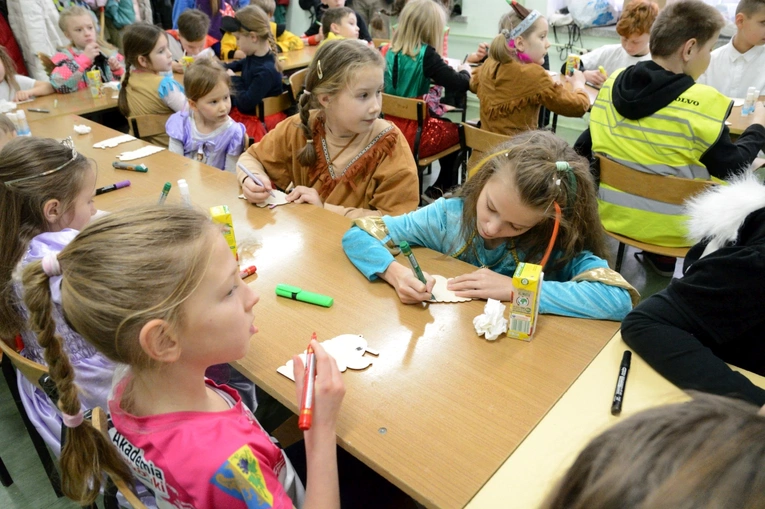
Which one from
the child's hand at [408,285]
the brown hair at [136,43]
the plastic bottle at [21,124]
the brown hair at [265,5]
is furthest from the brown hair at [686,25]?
the brown hair at [265,5]

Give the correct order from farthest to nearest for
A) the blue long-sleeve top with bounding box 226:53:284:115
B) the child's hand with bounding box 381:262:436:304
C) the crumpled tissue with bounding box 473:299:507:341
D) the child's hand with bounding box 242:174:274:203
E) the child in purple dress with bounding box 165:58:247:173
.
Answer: the blue long-sleeve top with bounding box 226:53:284:115
the child in purple dress with bounding box 165:58:247:173
the child's hand with bounding box 242:174:274:203
the child's hand with bounding box 381:262:436:304
the crumpled tissue with bounding box 473:299:507:341

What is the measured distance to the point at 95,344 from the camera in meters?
Answer: 0.91

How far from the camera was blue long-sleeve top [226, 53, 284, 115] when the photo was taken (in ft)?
11.8

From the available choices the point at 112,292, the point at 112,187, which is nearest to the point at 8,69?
the point at 112,187

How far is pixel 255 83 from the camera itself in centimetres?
362

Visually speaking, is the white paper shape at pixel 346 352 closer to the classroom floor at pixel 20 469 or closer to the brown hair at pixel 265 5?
the classroom floor at pixel 20 469

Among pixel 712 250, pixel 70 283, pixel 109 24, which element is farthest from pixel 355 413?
pixel 109 24

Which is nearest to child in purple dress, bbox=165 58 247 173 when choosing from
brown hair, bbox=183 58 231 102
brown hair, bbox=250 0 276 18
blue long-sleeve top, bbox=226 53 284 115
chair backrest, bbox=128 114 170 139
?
brown hair, bbox=183 58 231 102

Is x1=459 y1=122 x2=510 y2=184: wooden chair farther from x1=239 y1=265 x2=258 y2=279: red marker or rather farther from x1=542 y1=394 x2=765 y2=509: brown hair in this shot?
x1=542 y1=394 x2=765 y2=509: brown hair

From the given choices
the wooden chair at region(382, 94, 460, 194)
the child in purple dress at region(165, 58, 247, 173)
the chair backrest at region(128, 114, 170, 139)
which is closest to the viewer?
the child in purple dress at region(165, 58, 247, 173)

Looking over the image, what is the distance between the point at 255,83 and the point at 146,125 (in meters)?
0.92

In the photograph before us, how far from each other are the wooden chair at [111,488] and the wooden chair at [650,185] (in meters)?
2.00

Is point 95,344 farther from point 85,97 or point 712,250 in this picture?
point 85,97

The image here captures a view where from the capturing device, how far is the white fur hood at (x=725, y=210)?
1.12 metres
